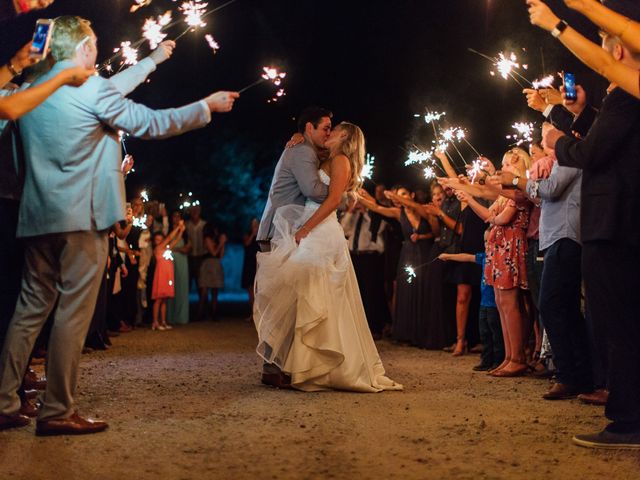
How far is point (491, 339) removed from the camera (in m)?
8.99

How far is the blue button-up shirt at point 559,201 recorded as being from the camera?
6672 millimetres

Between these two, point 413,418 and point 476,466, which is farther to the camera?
point 413,418

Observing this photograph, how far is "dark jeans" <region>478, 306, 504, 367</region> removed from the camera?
886 centimetres

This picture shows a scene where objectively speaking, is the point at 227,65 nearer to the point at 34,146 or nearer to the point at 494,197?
the point at 494,197

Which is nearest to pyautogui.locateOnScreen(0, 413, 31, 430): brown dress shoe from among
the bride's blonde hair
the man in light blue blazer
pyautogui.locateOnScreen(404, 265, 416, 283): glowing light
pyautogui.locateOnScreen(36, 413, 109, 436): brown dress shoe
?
the man in light blue blazer

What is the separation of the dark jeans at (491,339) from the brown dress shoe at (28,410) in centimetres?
500

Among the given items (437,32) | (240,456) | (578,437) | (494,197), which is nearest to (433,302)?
(494,197)

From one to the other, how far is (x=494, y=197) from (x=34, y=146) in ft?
15.2

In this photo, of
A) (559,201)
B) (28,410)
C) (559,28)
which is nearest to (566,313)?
(559,201)

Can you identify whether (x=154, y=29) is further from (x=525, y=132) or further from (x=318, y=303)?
(x=525, y=132)

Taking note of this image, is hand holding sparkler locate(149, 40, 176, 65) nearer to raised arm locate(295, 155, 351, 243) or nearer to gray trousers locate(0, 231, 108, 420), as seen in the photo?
gray trousers locate(0, 231, 108, 420)

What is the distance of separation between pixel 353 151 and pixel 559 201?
6.29 ft

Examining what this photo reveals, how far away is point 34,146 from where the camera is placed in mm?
5035

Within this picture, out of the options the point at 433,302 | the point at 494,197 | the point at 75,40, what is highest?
the point at 75,40
